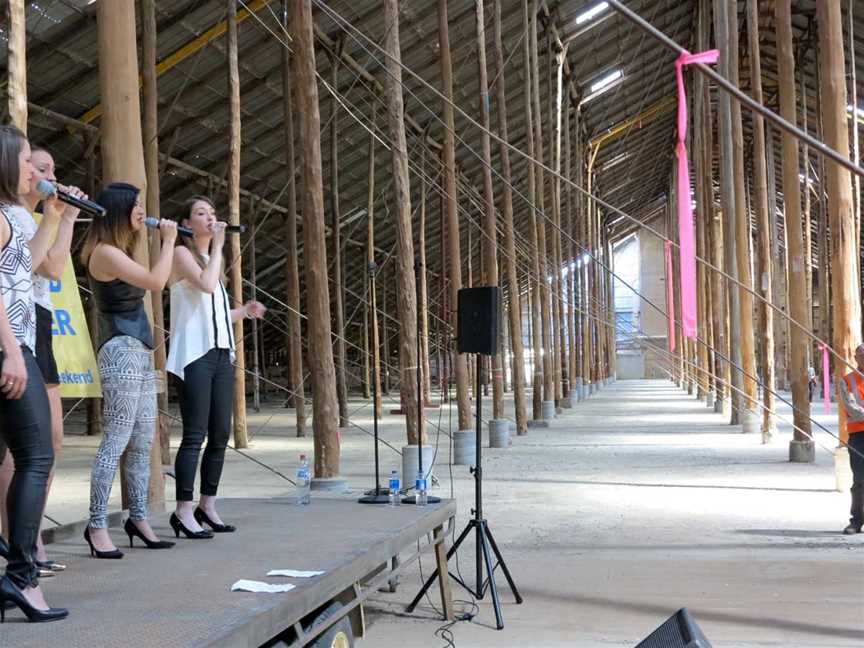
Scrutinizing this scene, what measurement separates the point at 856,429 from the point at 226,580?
4.79 m

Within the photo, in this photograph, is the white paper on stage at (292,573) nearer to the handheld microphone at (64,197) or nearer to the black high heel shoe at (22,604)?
the black high heel shoe at (22,604)

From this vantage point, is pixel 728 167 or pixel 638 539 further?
pixel 728 167

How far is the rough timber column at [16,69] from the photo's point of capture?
5164 millimetres

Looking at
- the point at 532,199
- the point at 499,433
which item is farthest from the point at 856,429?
the point at 532,199

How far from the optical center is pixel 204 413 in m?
3.81

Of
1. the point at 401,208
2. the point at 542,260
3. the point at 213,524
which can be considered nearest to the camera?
the point at 213,524

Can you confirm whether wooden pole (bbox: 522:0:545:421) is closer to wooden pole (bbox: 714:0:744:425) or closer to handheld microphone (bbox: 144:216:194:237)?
wooden pole (bbox: 714:0:744:425)

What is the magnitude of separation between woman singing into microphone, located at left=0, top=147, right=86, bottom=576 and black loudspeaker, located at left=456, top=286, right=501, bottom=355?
2.20 meters

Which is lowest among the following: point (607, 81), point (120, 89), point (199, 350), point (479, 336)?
point (199, 350)

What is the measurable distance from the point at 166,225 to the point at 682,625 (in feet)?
6.64

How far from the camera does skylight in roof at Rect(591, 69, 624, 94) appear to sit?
1075 inches

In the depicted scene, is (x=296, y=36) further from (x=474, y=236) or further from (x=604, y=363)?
(x=604, y=363)

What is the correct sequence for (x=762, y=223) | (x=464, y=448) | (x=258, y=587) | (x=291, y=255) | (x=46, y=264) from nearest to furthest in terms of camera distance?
(x=258, y=587), (x=46, y=264), (x=464, y=448), (x=762, y=223), (x=291, y=255)

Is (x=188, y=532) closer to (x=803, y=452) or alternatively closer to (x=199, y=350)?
(x=199, y=350)
